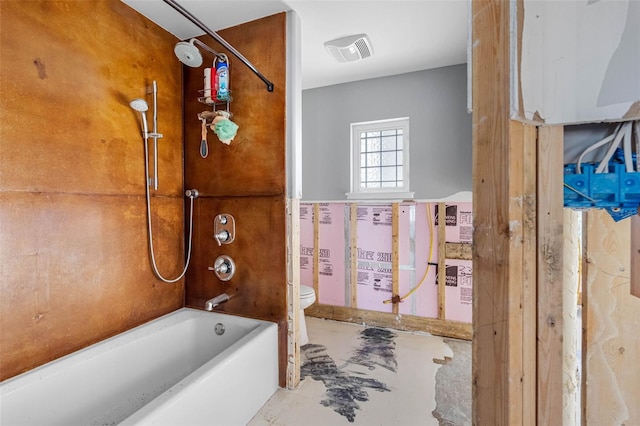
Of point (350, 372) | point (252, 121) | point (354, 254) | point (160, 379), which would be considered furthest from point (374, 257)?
point (160, 379)

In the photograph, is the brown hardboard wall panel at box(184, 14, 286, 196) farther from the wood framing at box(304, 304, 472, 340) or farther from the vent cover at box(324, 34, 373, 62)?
the wood framing at box(304, 304, 472, 340)

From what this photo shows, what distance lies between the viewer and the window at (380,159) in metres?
2.81

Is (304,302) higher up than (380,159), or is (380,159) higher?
(380,159)

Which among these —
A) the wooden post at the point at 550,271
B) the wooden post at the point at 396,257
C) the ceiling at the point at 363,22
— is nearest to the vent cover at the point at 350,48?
the ceiling at the point at 363,22

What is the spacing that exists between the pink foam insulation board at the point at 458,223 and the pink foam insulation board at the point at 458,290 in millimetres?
202

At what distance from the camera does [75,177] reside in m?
1.52

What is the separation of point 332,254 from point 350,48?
185 cm

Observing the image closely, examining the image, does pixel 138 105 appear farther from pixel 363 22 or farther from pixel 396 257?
pixel 396 257

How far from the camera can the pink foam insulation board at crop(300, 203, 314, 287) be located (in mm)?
3074

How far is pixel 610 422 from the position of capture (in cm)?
85

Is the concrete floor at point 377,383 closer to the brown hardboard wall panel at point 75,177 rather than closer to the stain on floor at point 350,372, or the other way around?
the stain on floor at point 350,372

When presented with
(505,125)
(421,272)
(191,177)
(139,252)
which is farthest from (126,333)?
(421,272)

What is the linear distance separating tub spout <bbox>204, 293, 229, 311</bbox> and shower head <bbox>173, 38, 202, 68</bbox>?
1424 millimetres

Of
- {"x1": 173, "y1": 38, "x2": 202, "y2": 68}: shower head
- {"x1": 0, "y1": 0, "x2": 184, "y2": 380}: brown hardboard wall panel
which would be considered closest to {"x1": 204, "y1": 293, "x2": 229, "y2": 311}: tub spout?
{"x1": 0, "y1": 0, "x2": 184, "y2": 380}: brown hardboard wall panel
